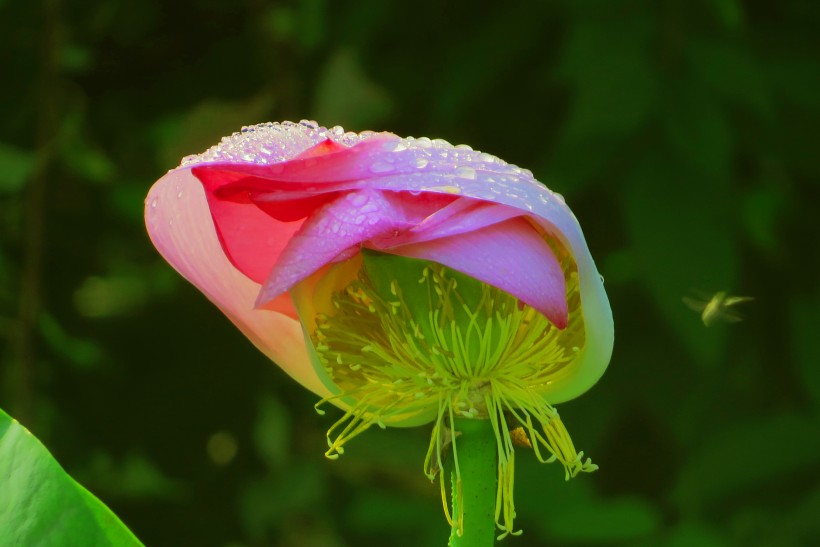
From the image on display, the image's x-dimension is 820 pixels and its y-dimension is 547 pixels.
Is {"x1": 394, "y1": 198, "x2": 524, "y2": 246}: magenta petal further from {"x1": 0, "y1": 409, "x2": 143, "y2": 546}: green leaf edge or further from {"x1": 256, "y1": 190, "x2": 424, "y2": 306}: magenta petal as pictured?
{"x1": 0, "y1": 409, "x2": 143, "y2": 546}: green leaf edge

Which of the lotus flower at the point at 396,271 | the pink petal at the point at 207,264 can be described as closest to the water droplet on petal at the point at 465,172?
the lotus flower at the point at 396,271

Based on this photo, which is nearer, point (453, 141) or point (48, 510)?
point (48, 510)

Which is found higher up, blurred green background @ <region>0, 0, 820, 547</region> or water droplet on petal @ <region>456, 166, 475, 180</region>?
water droplet on petal @ <region>456, 166, 475, 180</region>

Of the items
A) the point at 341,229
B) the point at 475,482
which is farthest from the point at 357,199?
the point at 475,482

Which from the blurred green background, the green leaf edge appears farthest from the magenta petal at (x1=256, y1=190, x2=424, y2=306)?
the blurred green background

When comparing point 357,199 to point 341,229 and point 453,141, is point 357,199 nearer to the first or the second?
point 341,229

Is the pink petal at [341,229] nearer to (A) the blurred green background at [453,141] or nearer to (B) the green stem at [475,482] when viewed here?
(B) the green stem at [475,482]
